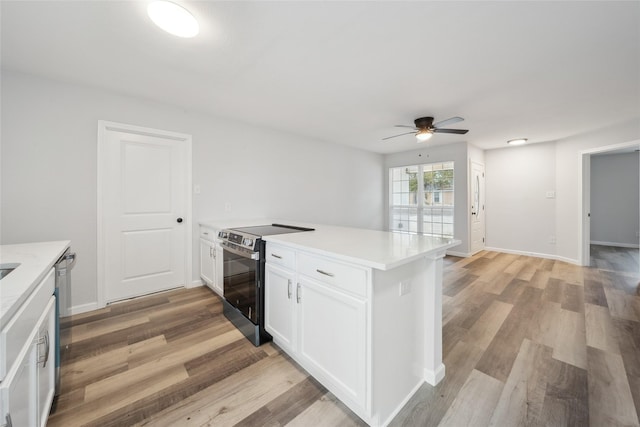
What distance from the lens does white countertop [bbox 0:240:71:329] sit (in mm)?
815

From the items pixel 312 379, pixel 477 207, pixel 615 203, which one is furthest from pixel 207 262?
pixel 615 203

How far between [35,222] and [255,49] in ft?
8.45

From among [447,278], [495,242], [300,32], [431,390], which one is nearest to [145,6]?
[300,32]

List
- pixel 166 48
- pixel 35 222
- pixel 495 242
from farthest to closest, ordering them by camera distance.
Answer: pixel 495 242
pixel 35 222
pixel 166 48

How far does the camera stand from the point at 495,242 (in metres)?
5.46

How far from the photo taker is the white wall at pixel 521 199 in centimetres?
482

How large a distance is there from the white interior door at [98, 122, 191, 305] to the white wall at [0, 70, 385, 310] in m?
0.11

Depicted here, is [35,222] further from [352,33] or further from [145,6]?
[352,33]

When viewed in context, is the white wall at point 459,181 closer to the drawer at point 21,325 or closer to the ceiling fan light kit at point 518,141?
the ceiling fan light kit at point 518,141

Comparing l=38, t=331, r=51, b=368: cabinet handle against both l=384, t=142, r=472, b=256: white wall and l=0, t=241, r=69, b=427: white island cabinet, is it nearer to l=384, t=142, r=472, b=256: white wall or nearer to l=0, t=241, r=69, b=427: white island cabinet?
l=0, t=241, r=69, b=427: white island cabinet

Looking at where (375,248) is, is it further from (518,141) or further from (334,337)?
(518,141)

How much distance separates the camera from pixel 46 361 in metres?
1.18

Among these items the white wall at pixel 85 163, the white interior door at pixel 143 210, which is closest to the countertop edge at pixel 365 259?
the white interior door at pixel 143 210

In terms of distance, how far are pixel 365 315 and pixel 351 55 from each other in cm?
193
